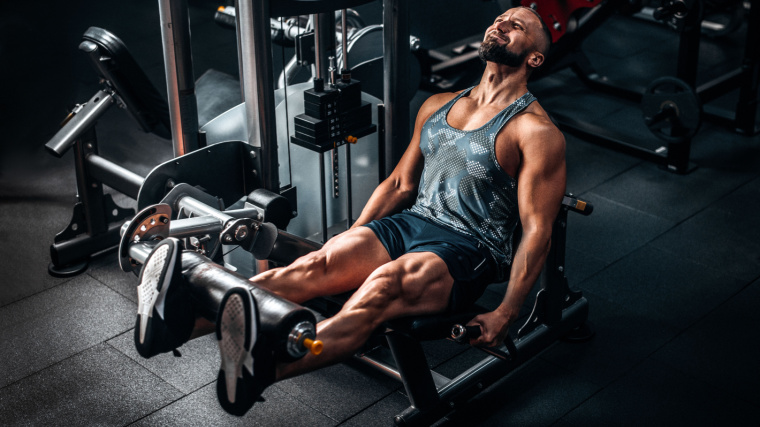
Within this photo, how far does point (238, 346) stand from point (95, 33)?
173cm

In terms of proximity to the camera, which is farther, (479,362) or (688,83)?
(688,83)

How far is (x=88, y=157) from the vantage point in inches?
130

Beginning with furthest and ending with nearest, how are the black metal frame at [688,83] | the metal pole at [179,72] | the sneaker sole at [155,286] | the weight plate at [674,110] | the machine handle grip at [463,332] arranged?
the black metal frame at [688,83], the weight plate at [674,110], the metal pole at [179,72], the machine handle grip at [463,332], the sneaker sole at [155,286]

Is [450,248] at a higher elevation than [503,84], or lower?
lower

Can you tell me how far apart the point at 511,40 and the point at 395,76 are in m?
0.58

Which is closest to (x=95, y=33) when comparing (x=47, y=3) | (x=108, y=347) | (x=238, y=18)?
(x=238, y=18)

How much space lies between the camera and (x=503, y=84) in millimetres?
2463

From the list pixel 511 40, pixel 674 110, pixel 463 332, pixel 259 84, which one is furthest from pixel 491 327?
pixel 674 110

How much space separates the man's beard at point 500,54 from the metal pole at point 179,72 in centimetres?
87

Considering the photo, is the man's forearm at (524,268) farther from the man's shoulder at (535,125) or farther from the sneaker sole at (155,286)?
the sneaker sole at (155,286)

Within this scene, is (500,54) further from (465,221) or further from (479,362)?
(479,362)

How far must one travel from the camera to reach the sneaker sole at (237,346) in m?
1.78

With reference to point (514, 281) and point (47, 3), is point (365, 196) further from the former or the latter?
point (47, 3)

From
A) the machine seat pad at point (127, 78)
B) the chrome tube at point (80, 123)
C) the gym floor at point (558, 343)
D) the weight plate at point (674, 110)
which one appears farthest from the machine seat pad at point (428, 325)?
the weight plate at point (674, 110)
